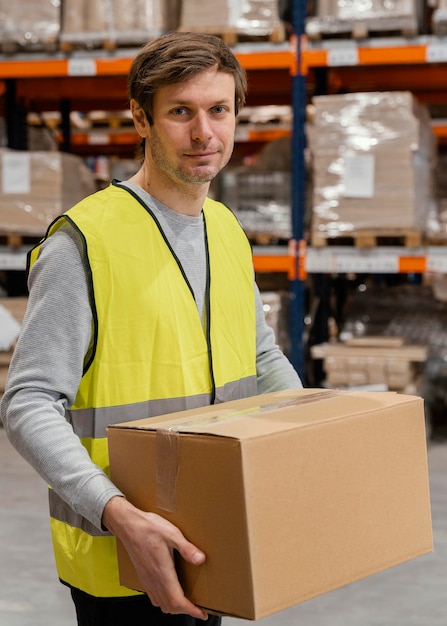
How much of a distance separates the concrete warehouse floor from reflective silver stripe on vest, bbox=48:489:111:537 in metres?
1.64

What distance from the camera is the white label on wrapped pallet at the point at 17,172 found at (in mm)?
5805

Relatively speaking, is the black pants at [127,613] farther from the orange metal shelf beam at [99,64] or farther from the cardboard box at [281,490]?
the orange metal shelf beam at [99,64]

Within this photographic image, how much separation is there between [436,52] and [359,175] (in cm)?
90

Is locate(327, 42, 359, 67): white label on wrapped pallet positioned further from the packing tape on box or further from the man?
the packing tape on box

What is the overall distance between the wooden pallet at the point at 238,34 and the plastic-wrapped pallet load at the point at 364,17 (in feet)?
0.57

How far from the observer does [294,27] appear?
5520mm

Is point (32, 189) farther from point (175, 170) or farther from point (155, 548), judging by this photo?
point (155, 548)

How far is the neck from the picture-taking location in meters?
1.79

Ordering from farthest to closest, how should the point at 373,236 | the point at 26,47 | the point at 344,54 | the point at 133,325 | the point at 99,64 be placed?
1. the point at 26,47
2. the point at 99,64
3. the point at 344,54
4. the point at 373,236
5. the point at 133,325

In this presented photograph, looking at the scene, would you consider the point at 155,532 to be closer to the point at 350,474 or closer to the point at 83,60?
the point at 350,474

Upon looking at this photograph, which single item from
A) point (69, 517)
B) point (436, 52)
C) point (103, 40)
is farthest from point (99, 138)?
point (69, 517)

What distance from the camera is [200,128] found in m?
1.69

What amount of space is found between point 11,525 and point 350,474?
2.99 metres

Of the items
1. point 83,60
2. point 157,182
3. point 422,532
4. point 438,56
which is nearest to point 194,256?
point 157,182
